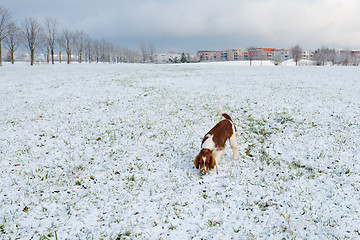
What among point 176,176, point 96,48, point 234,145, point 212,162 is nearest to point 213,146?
point 212,162

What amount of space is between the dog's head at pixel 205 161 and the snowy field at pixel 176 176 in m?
0.25

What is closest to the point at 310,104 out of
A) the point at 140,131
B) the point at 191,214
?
the point at 140,131

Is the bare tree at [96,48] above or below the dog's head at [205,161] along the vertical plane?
above

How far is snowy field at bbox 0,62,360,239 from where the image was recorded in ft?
13.6

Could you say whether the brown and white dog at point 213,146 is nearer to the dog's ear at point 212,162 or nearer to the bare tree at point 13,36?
the dog's ear at point 212,162

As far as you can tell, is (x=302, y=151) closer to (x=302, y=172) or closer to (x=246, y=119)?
(x=302, y=172)

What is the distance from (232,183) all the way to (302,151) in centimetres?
311

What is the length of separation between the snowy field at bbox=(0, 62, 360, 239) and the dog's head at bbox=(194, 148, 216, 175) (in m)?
0.25

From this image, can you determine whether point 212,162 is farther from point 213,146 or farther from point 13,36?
point 13,36

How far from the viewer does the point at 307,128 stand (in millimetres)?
8438

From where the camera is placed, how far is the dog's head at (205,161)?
18.4ft

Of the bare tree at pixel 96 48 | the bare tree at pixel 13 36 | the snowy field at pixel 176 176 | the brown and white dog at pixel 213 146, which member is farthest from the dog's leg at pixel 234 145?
the bare tree at pixel 96 48

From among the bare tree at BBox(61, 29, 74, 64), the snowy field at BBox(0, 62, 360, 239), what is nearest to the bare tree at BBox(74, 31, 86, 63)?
the bare tree at BBox(61, 29, 74, 64)

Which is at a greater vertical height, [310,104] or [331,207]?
[310,104]
